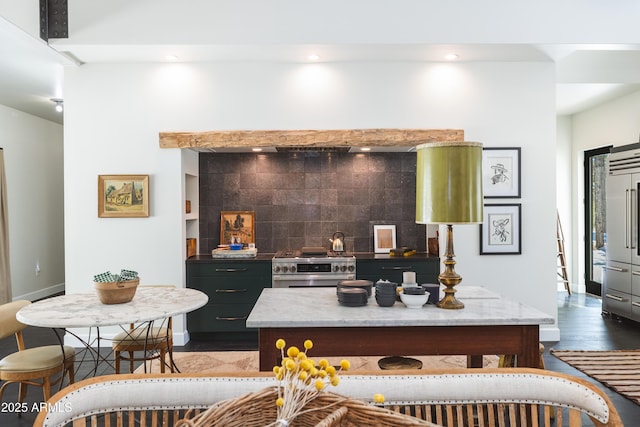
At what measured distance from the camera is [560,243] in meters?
7.38

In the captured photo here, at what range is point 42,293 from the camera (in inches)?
287

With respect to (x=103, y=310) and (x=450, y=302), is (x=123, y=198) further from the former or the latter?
(x=450, y=302)

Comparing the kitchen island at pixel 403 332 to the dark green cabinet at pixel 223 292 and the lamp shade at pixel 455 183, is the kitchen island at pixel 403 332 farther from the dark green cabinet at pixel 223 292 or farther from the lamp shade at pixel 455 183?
the dark green cabinet at pixel 223 292

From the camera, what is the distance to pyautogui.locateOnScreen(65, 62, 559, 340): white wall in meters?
4.69

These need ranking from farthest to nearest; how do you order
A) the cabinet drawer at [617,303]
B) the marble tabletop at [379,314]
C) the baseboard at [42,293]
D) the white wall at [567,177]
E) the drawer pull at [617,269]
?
the white wall at [567,177] < the baseboard at [42,293] < the drawer pull at [617,269] < the cabinet drawer at [617,303] < the marble tabletop at [379,314]

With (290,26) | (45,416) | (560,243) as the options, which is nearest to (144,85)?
(290,26)

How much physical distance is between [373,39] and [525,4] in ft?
4.62

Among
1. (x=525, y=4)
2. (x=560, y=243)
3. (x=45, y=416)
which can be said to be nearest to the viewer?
(x=45, y=416)

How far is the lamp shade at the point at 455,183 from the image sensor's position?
2514 mm

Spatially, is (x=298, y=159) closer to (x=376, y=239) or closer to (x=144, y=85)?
(x=376, y=239)

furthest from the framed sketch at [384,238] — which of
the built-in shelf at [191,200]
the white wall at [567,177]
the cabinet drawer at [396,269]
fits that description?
the white wall at [567,177]

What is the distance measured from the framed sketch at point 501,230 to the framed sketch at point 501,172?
0.47 ft

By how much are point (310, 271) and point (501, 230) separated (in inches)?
78.7

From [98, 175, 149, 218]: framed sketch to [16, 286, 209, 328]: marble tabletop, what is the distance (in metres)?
1.67
